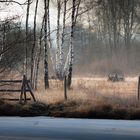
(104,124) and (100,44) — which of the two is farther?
(100,44)

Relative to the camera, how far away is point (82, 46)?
91.5 m

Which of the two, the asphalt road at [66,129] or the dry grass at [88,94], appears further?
the dry grass at [88,94]

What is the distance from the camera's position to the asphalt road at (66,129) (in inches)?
459

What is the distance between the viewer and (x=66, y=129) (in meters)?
12.9

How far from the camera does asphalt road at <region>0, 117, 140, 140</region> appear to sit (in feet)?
38.2

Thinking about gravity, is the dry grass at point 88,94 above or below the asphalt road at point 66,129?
above

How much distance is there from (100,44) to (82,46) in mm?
6550

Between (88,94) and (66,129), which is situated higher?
(88,94)

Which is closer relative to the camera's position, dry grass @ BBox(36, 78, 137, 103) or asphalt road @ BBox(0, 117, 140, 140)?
asphalt road @ BBox(0, 117, 140, 140)

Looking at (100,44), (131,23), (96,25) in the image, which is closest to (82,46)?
(100,44)

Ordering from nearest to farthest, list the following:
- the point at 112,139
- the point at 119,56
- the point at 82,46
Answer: the point at 112,139
the point at 119,56
the point at 82,46

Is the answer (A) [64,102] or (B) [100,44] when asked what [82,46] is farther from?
(A) [64,102]

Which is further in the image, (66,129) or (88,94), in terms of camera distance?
(88,94)

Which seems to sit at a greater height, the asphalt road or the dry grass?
the dry grass
